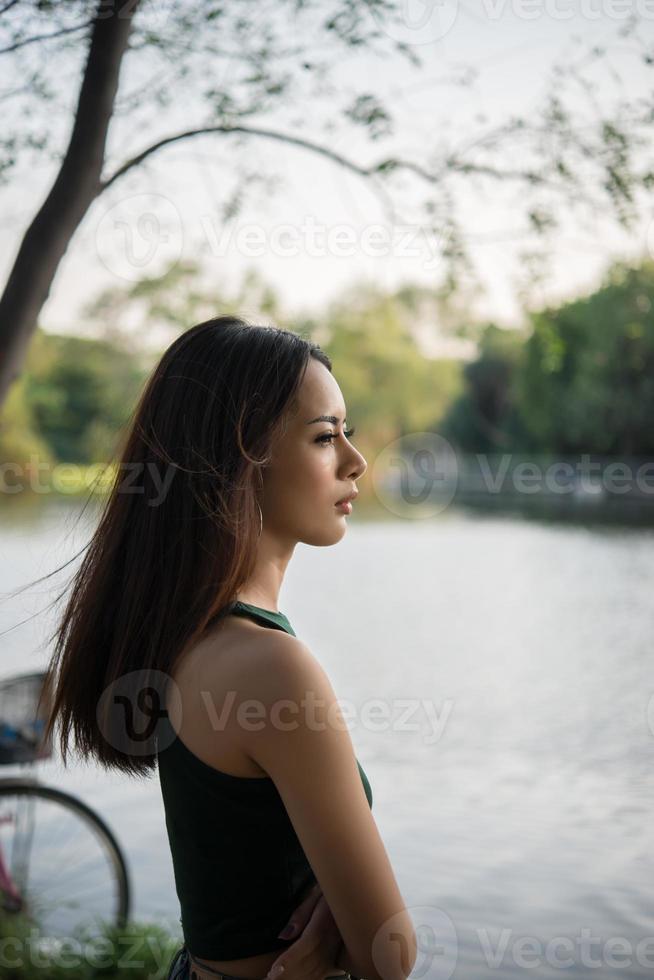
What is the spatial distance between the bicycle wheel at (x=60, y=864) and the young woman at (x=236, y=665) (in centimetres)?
236

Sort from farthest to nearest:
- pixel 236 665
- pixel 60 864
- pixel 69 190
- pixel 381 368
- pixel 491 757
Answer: pixel 381 368
pixel 491 757
pixel 60 864
pixel 69 190
pixel 236 665

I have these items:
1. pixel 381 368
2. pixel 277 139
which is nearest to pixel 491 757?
pixel 277 139

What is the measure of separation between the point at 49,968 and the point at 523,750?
18.6ft

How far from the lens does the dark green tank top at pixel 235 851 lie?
1305 millimetres

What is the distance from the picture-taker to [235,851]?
4.33ft

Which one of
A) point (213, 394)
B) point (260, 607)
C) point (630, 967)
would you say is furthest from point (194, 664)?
point (630, 967)

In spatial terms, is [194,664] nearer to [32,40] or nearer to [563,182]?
[32,40]

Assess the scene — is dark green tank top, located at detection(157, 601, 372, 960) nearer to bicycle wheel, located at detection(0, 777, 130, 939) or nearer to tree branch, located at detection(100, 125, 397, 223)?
tree branch, located at detection(100, 125, 397, 223)

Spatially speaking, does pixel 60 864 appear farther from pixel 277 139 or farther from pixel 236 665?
pixel 236 665

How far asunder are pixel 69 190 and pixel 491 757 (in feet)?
20.8

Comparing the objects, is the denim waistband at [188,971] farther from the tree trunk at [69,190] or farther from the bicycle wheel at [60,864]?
the bicycle wheel at [60,864]

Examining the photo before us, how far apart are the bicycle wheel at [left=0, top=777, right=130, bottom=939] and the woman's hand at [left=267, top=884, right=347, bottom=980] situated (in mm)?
2541

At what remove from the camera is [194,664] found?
51.8 inches

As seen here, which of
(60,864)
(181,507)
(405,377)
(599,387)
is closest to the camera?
(181,507)
